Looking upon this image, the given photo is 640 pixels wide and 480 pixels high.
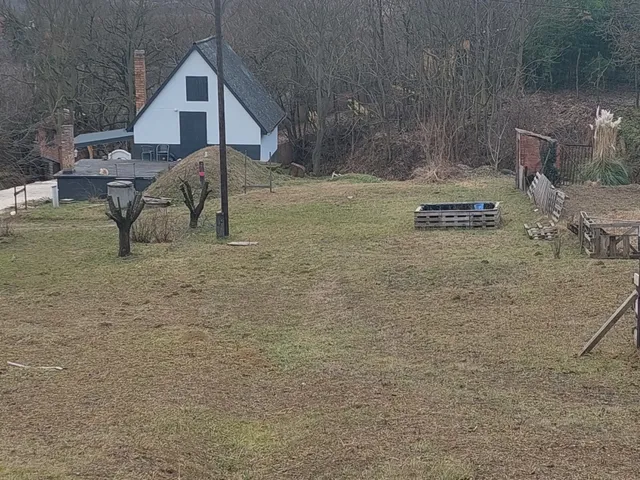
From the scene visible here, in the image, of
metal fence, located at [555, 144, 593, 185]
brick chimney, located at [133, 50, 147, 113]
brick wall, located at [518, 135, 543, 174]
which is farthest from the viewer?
brick chimney, located at [133, 50, 147, 113]

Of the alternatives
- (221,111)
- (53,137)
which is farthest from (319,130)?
(221,111)

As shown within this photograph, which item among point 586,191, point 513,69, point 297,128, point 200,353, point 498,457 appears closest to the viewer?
point 498,457

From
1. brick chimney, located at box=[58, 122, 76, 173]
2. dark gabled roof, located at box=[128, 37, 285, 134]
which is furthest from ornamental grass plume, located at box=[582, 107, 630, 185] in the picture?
brick chimney, located at box=[58, 122, 76, 173]

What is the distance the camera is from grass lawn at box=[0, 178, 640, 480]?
6.46 metres

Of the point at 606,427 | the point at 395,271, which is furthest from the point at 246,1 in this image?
the point at 606,427

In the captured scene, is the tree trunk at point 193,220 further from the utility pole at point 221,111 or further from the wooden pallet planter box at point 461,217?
the wooden pallet planter box at point 461,217

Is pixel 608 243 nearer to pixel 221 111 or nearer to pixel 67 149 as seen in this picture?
pixel 221 111

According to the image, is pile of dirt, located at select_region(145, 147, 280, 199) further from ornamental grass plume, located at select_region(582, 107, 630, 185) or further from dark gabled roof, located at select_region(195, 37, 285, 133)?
ornamental grass plume, located at select_region(582, 107, 630, 185)

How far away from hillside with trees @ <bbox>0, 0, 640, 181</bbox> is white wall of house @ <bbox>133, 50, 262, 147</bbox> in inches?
188

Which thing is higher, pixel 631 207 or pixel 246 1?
pixel 246 1

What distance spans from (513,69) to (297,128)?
11403mm

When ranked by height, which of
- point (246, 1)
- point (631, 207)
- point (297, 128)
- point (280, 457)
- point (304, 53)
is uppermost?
point (246, 1)

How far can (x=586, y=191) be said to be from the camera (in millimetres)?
20750

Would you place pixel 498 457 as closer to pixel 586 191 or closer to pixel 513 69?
pixel 586 191
